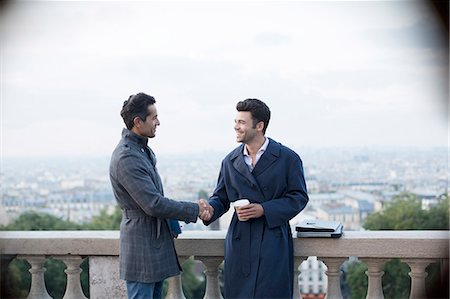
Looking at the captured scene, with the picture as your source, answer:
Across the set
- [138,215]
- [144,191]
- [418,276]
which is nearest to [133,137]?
[144,191]

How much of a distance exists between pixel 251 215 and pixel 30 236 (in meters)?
1.57

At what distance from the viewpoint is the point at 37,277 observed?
439 cm

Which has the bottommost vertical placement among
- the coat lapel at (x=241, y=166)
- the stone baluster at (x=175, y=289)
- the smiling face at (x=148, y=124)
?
the stone baluster at (x=175, y=289)

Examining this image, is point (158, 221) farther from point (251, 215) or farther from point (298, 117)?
point (298, 117)

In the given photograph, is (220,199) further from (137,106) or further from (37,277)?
(37,277)

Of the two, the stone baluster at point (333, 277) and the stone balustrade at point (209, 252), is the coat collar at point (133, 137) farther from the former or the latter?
the stone baluster at point (333, 277)

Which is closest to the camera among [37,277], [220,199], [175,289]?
[220,199]

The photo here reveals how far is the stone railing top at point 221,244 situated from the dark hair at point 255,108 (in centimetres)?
79

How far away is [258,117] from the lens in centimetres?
381

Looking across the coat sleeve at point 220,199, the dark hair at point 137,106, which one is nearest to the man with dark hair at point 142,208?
the dark hair at point 137,106

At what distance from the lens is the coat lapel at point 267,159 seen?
3.83 m

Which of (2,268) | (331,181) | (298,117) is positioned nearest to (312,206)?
(331,181)

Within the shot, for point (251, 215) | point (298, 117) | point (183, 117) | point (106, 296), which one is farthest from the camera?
point (298, 117)

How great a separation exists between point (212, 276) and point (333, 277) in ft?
2.46
